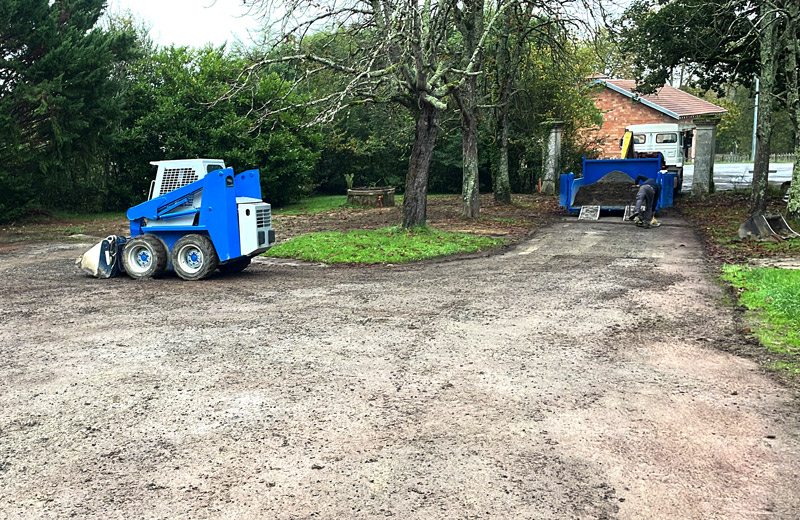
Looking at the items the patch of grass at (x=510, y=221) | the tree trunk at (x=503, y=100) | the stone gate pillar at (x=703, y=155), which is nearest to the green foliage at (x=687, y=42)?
the stone gate pillar at (x=703, y=155)

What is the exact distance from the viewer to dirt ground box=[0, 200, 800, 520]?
11.5ft

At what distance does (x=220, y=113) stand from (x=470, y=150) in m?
10.7

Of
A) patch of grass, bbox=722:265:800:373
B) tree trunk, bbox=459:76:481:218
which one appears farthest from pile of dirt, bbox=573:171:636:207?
patch of grass, bbox=722:265:800:373

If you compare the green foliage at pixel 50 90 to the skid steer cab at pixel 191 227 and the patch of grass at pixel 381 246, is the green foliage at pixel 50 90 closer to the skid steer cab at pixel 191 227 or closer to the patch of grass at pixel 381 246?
the patch of grass at pixel 381 246

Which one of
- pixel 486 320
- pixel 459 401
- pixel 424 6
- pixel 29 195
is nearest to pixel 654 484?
pixel 459 401

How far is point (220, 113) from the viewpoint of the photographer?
2425 centimetres

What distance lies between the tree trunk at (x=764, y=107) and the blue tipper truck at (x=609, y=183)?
10.9 feet

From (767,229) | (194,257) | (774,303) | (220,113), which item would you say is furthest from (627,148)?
(194,257)

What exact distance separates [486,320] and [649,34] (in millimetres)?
15787

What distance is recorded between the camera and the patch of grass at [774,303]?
612 cm

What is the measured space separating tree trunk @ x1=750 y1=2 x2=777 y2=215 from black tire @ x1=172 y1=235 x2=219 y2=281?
11628 millimetres

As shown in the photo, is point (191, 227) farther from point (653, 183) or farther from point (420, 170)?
point (653, 183)

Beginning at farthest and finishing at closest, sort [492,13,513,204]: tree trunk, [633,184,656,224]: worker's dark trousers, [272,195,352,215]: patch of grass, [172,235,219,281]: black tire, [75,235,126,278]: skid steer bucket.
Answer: [272,195,352,215]: patch of grass
[492,13,513,204]: tree trunk
[633,184,656,224]: worker's dark trousers
[75,235,126,278]: skid steer bucket
[172,235,219,281]: black tire

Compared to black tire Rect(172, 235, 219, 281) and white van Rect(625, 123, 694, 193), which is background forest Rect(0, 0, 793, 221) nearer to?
white van Rect(625, 123, 694, 193)
